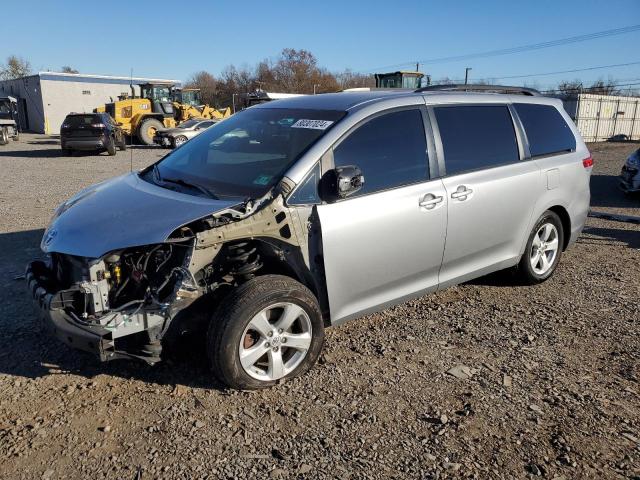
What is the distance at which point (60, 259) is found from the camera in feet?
11.1

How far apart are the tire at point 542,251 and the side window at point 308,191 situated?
2.48 metres

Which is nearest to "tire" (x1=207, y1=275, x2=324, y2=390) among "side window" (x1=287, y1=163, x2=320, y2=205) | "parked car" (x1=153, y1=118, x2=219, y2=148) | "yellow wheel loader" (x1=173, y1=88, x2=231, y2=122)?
"side window" (x1=287, y1=163, x2=320, y2=205)

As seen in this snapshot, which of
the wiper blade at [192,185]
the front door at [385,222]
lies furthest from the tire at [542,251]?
the wiper blade at [192,185]

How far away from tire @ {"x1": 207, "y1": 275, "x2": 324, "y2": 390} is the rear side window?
288cm

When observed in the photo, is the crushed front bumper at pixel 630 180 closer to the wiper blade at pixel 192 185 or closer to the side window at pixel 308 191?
the side window at pixel 308 191

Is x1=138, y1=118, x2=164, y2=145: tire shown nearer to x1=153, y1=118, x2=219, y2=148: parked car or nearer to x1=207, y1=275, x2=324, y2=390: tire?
x1=153, y1=118, x2=219, y2=148: parked car

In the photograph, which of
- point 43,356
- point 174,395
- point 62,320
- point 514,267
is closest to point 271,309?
point 174,395

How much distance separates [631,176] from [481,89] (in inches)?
280

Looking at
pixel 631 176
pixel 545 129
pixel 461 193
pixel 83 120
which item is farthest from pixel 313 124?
pixel 83 120

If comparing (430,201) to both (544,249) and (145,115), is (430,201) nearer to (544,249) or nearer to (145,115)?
(544,249)

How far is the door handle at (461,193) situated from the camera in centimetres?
410

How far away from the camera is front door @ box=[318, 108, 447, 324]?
3.50 meters

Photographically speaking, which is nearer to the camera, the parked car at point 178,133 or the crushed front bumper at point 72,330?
the crushed front bumper at point 72,330

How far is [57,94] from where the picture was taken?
41.5 m
